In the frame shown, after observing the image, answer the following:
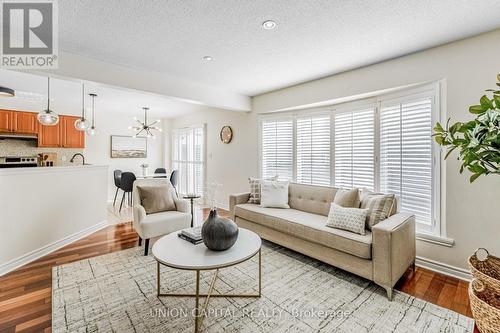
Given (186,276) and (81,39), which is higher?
(81,39)

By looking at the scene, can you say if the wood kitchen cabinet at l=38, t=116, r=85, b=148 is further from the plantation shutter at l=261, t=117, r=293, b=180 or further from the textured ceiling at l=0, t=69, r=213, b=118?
the plantation shutter at l=261, t=117, r=293, b=180

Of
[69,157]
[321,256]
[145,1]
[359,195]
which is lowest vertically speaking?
[321,256]

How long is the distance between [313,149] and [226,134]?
2193mm

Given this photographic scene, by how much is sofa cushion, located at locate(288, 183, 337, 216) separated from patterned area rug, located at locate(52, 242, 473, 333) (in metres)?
0.82

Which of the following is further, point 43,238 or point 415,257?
point 43,238

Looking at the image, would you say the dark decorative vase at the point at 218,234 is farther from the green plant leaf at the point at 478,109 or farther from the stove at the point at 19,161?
the stove at the point at 19,161

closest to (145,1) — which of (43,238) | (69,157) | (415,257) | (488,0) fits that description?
(488,0)

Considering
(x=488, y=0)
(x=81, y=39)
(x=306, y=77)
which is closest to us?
(x=488, y=0)

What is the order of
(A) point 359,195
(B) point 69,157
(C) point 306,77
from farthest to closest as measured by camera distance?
(B) point 69,157 < (C) point 306,77 < (A) point 359,195

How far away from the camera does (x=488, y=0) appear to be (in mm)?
1809

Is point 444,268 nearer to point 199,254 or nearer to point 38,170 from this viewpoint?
point 199,254

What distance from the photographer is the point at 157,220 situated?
120 inches

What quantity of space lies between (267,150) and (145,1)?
Answer: 3.22 metres

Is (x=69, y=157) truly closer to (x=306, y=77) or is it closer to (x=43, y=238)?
(x=43, y=238)
